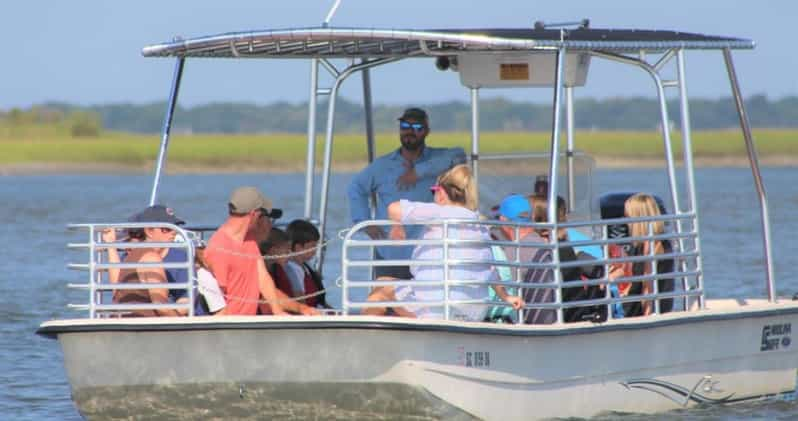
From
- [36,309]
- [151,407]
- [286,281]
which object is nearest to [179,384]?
[151,407]

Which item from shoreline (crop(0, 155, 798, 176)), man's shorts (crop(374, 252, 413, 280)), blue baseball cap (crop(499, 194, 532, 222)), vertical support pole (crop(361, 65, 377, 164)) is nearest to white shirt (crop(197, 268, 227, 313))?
man's shorts (crop(374, 252, 413, 280))

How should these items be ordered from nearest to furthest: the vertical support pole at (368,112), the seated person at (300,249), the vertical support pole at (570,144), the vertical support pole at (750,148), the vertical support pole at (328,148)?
the seated person at (300,249)
the vertical support pole at (750,148)
the vertical support pole at (328,148)
the vertical support pole at (570,144)
the vertical support pole at (368,112)

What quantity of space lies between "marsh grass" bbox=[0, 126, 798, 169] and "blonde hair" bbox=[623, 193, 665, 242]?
209ft

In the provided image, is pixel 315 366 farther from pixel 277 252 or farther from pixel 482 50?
pixel 482 50

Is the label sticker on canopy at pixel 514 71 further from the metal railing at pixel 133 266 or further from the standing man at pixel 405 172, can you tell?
the metal railing at pixel 133 266

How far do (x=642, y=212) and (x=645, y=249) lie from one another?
0.82ft

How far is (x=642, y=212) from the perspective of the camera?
35.9 feet

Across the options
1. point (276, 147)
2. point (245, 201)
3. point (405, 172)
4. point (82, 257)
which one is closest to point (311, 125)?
point (405, 172)

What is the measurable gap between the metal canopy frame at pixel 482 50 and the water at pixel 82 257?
136cm

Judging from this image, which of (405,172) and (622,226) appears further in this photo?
(622,226)

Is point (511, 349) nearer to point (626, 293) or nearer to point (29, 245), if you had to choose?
point (626, 293)

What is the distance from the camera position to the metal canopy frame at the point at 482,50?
9961mm

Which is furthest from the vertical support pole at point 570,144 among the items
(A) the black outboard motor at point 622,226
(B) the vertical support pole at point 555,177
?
(B) the vertical support pole at point 555,177

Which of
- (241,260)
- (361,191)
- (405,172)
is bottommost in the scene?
(241,260)
